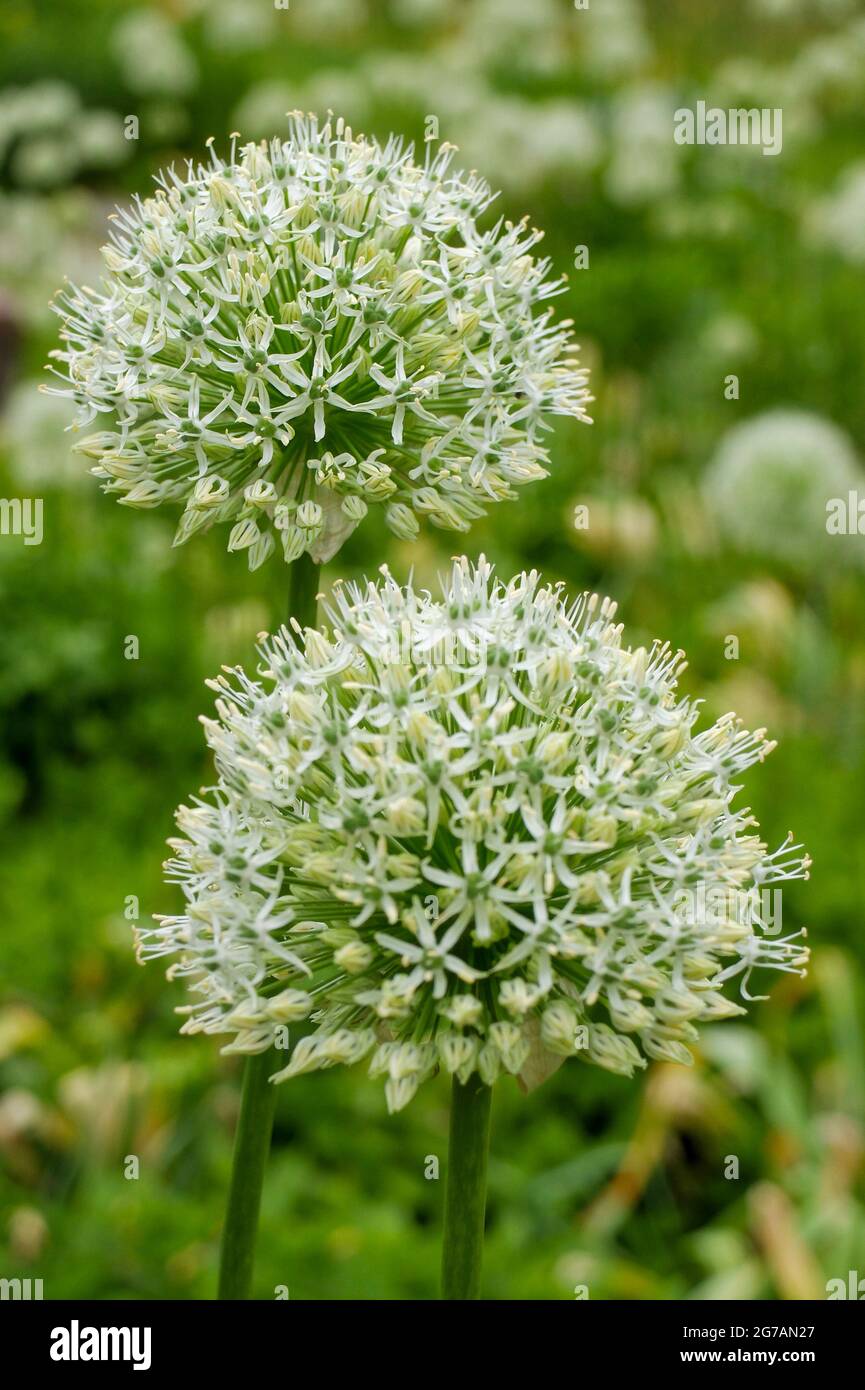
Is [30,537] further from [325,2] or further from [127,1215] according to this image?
[325,2]

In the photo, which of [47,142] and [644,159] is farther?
[644,159]

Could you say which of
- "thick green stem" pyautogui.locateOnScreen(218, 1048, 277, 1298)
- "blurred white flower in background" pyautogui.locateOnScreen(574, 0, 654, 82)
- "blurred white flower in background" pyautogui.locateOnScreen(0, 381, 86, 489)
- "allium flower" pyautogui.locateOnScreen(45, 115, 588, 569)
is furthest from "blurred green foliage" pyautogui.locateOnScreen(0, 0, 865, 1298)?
"blurred white flower in background" pyautogui.locateOnScreen(574, 0, 654, 82)

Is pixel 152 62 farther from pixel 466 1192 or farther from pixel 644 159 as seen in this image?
pixel 466 1192

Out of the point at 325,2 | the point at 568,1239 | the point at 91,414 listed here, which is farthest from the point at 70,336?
the point at 325,2

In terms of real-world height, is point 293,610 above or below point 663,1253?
above

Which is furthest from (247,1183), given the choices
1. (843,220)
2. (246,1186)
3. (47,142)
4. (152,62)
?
(152,62)

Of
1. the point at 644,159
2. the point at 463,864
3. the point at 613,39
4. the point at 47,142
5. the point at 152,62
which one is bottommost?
the point at 463,864
